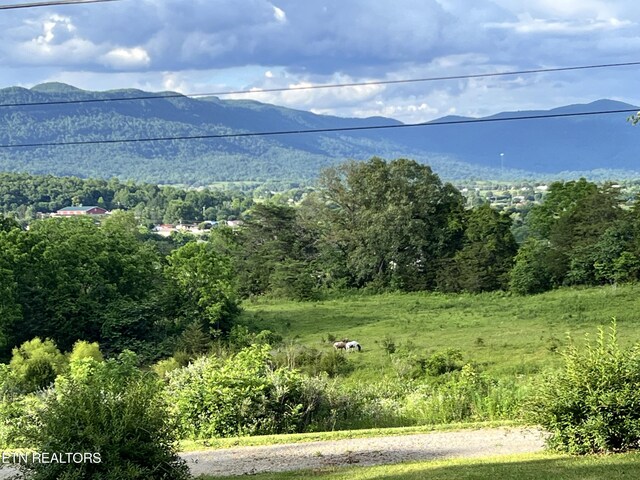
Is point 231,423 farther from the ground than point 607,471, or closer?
closer

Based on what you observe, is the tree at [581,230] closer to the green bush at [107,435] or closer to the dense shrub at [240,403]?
the dense shrub at [240,403]

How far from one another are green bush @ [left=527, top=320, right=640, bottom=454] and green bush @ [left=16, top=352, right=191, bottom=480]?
4708 millimetres

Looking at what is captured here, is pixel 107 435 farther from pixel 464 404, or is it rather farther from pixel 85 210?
pixel 85 210

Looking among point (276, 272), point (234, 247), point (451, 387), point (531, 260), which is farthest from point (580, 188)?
point (451, 387)

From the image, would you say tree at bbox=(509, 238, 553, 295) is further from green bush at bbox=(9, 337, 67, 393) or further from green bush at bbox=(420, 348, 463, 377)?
green bush at bbox=(9, 337, 67, 393)

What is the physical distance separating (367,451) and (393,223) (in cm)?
4198

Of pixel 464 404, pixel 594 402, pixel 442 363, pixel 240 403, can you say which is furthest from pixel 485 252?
pixel 594 402

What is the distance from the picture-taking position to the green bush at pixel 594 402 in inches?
385

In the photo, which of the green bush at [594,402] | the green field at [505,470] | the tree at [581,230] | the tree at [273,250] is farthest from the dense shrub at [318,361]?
the tree at [273,250]

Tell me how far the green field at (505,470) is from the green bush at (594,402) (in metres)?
0.29

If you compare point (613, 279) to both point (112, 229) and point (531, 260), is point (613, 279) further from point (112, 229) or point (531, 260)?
point (112, 229)

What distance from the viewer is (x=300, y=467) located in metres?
11.2

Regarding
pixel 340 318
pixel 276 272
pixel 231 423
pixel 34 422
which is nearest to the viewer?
pixel 34 422

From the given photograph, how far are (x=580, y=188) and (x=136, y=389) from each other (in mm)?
50293
